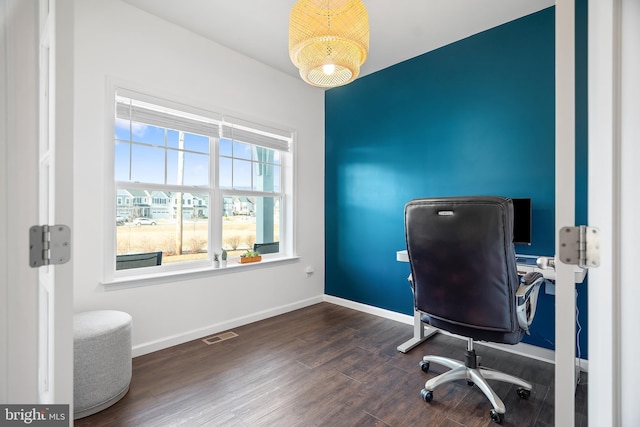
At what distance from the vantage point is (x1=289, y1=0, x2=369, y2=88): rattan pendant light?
5.67ft

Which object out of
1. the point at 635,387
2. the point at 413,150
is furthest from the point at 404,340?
the point at 635,387

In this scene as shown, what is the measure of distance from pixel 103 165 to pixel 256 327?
2045 millimetres

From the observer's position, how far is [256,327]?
3119 millimetres

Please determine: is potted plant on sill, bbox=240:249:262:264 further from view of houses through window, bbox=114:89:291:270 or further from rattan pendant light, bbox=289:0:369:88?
rattan pendant light, bbox=289:0:369:88

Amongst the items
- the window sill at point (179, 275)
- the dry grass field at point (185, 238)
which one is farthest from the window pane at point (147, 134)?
the window sill at point (179, 275)

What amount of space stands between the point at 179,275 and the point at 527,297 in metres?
2.70

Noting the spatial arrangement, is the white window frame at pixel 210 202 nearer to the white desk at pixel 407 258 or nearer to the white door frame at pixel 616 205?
the white desk at pixel 407 258

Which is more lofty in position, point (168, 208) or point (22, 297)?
point (168, 208)

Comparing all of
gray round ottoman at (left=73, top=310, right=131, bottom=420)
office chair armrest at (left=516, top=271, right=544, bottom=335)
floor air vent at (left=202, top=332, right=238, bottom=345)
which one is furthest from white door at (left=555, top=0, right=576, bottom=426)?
floor air vent at (left=202, top=332, right=238, bottom=345)

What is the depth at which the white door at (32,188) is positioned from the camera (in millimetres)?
796

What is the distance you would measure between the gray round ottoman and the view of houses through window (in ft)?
2.43

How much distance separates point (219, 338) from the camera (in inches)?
111

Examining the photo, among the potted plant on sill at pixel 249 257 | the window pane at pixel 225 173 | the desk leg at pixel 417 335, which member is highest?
the window pane at pixel 225 173

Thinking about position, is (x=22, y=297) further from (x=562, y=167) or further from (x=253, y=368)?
(x=253, y=368)
